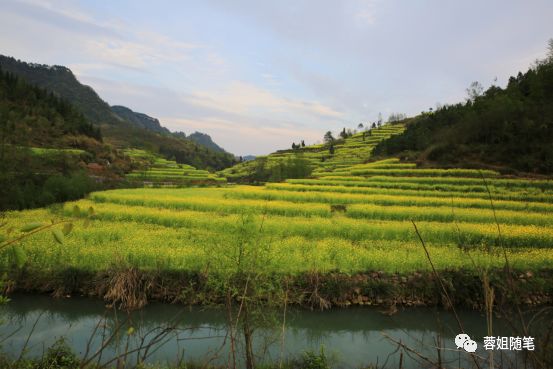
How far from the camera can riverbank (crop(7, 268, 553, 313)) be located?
959cm

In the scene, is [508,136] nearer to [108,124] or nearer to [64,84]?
[108,124]

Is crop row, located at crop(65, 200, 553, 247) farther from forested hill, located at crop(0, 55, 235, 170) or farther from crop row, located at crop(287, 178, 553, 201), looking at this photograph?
forested hill, located at crop(0, 55, 235, 170)

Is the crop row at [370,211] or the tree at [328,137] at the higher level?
the tree at [328,137]

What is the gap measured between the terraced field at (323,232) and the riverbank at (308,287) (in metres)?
0.32

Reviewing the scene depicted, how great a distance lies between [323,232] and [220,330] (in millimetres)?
7204

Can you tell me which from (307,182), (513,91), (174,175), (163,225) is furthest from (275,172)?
(163,225)

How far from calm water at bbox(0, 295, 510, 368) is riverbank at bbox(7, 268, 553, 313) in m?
0.30

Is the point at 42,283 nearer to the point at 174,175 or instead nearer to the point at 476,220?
the point at 476,220

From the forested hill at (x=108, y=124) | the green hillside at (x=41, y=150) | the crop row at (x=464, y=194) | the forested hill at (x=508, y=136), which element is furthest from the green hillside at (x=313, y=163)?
the green hillside at (x=41, y=150)

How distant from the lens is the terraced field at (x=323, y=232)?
10.4m

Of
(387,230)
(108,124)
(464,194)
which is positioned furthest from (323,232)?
(108,124)

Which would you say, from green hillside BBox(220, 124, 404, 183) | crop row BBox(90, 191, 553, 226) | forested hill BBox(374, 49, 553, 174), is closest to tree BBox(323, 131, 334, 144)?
green hillside BBox(220, 124, 404, 183)

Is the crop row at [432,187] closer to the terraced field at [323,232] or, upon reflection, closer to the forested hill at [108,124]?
the terraced field at [323,232]

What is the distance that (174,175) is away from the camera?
5378 centimetres
